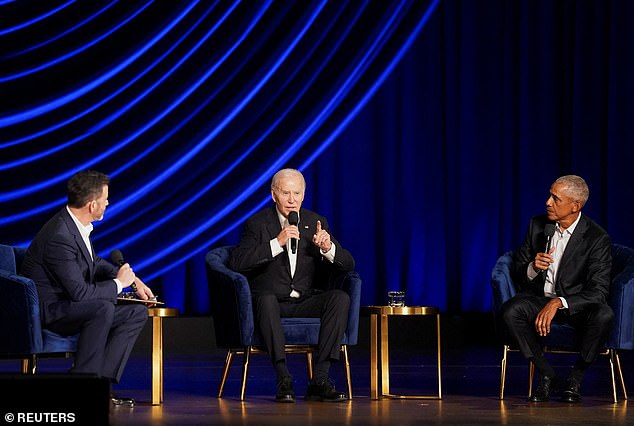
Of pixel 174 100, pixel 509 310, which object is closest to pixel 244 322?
pixel 509 310

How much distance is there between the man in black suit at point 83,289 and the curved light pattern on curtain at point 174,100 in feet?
5.96

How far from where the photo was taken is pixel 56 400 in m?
2.63

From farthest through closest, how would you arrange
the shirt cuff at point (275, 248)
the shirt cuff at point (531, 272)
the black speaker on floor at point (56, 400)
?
1. the shirt cuff at point (531, 272)
2. the shirt cuff at point (275, 248)
3. the black speaker on floor at point (56, 400)

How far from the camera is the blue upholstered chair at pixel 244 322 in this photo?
5.34 metres

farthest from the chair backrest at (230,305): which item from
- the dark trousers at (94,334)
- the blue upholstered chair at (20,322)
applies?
the blue upholstered chair at (20,322)

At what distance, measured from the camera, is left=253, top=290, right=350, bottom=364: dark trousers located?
5.31m

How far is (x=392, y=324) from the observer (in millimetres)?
8672

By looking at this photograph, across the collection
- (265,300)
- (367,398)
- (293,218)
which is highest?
(293,218)

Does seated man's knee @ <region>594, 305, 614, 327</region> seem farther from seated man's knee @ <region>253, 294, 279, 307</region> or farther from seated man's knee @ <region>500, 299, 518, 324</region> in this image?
seated man's knee @ <region>253, 294, 279, 307</region>

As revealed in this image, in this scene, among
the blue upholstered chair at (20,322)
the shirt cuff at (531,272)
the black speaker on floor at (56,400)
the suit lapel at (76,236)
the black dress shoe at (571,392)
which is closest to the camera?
the black speaker on floor at (56,400)

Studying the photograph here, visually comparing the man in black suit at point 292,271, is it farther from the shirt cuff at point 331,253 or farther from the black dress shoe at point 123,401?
the black dress shoe at point 123,401

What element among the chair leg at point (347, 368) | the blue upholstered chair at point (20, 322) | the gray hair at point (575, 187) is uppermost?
the gray hair at point (575, 187)

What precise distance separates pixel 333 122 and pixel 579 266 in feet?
8.24

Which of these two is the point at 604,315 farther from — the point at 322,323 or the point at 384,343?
the point at 322,323
